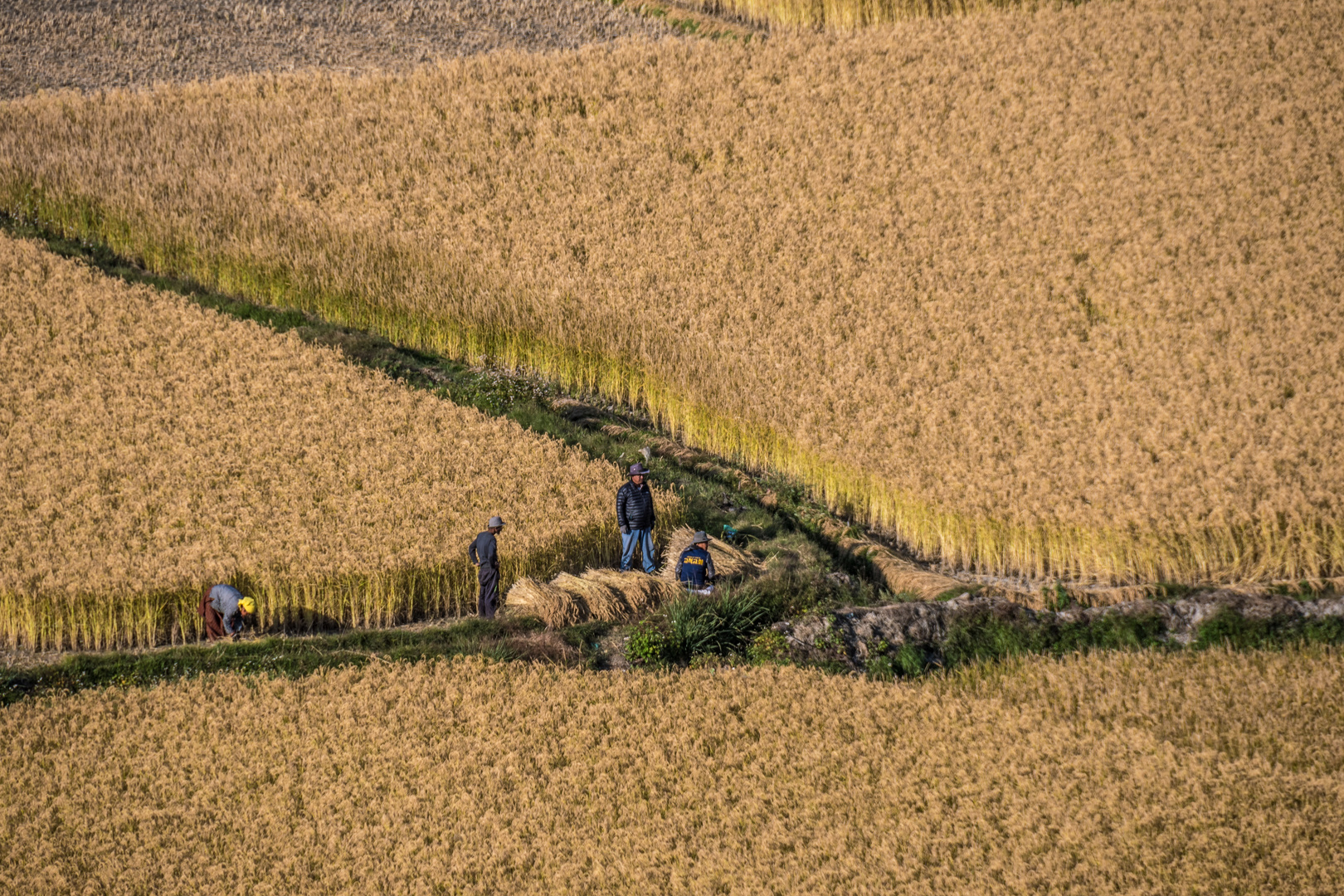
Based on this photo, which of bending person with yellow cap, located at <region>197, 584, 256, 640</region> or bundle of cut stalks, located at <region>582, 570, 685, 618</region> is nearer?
bending person with yellow cap, located at <region>197, 584, 256, 640</region>

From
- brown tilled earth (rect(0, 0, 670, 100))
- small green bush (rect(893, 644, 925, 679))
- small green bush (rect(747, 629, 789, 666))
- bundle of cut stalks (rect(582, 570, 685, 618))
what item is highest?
brown tilled earth (rect(0, 0, 670, 100))

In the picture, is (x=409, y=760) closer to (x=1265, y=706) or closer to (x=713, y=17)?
(x=1265, y=706)

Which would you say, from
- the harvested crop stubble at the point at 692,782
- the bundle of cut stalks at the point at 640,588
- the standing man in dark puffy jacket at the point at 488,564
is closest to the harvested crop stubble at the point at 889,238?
the bundle of cut stalks at the point at 640,588

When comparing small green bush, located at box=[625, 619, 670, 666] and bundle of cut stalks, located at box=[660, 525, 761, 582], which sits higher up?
bundle of cut stalks, located at box=[660, 525, 761, 582]

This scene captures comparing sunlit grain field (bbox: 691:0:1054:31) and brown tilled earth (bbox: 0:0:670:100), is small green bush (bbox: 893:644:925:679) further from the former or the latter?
brown tilled earth (bbox: 0:0:670:100)

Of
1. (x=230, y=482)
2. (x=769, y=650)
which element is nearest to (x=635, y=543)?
(x=769, y=650)

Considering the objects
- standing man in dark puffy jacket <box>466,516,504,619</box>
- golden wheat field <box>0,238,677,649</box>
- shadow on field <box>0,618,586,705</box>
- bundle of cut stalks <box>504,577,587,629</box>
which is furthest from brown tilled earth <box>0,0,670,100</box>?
shadow on field <box>0,618,586,705</box>

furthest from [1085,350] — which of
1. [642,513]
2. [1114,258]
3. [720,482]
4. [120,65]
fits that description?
[120,65]

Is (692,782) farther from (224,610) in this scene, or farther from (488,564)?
(224,610)
